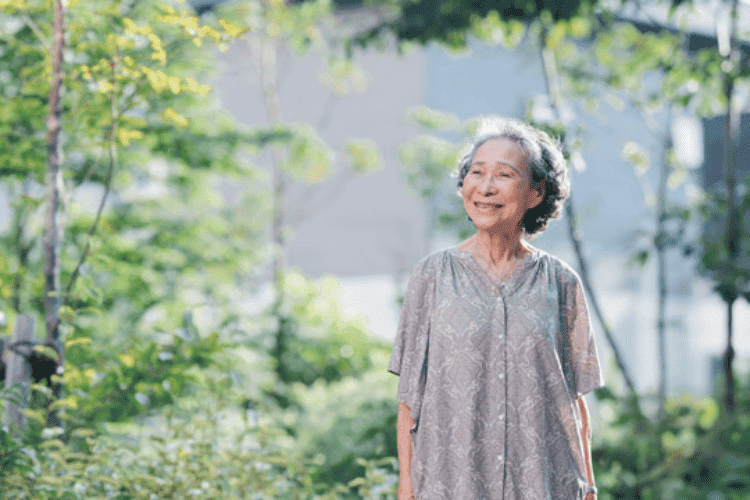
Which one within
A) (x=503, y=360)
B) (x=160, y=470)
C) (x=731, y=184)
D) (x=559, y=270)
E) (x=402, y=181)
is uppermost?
(x=402, y=181)

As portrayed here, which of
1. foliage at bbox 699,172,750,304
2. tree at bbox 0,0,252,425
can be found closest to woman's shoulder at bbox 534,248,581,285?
tree at bbox 0,0,252,425

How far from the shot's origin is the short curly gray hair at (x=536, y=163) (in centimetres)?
189

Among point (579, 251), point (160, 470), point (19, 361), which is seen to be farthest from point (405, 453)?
point (579, 251)

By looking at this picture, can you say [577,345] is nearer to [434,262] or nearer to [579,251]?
[434,262]

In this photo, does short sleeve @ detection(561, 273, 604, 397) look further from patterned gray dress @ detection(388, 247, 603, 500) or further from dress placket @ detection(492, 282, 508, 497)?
dress placket @ detection(492, 282, 508, 497)

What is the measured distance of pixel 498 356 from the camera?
1811mm

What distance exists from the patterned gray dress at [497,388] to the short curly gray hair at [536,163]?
15cm

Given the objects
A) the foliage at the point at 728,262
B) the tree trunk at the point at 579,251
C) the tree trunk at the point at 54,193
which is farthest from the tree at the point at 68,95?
the foliage at the point at 728,262

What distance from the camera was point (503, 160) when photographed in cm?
184

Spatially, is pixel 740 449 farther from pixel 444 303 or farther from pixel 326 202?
pixel 326 202

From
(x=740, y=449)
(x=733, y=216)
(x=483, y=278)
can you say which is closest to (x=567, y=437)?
(x=483, y=278)

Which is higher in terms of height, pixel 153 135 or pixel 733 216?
pixel 153 135

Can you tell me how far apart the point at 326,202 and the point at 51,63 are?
8.83 metres

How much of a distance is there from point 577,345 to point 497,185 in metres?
0.48
